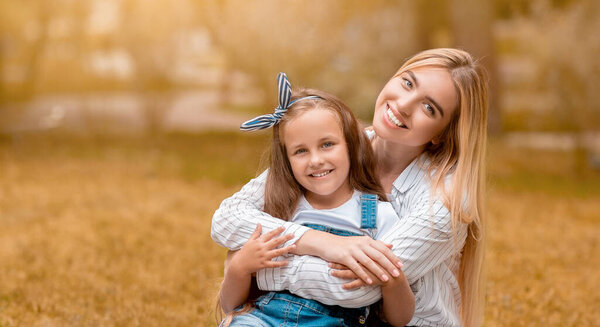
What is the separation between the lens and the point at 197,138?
13.5 m

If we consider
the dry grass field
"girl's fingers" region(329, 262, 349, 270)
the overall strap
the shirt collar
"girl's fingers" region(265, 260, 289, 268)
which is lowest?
the dry grass field

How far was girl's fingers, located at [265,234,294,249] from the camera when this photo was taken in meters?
2.65

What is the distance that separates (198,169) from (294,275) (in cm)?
777

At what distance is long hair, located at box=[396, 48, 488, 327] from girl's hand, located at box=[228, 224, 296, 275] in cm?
69

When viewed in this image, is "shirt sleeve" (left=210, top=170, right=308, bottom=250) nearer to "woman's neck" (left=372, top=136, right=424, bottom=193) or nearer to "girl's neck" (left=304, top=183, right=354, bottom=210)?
"girl's neck" (left=304, top=183, right=354, bottom=210)

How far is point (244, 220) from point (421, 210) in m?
0.73

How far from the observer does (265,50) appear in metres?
10.1

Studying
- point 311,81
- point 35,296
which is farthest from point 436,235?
point 311,81

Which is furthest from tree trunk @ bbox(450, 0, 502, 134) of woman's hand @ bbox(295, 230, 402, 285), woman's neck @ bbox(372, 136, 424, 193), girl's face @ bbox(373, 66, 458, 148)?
woman's hand @ bbox(295, 230, 402, 285)

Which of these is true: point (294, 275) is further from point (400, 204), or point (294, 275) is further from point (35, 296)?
point (35, 296)

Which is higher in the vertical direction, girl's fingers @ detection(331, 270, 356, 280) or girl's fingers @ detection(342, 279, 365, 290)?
girl's fingers @ detection(331, 270, 356, 280)

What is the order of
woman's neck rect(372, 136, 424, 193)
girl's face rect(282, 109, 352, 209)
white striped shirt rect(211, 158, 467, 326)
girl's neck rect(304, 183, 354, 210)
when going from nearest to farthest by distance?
white striped shirt rect(211, 158, 467, 326)
girl's face rect(282, 109, 352, 209)
girl's neck rect(304, 183, 354, 210)
woman's neck rect(372, 136, 424, 193)

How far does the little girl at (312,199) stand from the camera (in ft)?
8.77

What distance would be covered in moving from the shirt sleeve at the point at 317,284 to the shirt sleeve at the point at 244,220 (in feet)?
0.34
